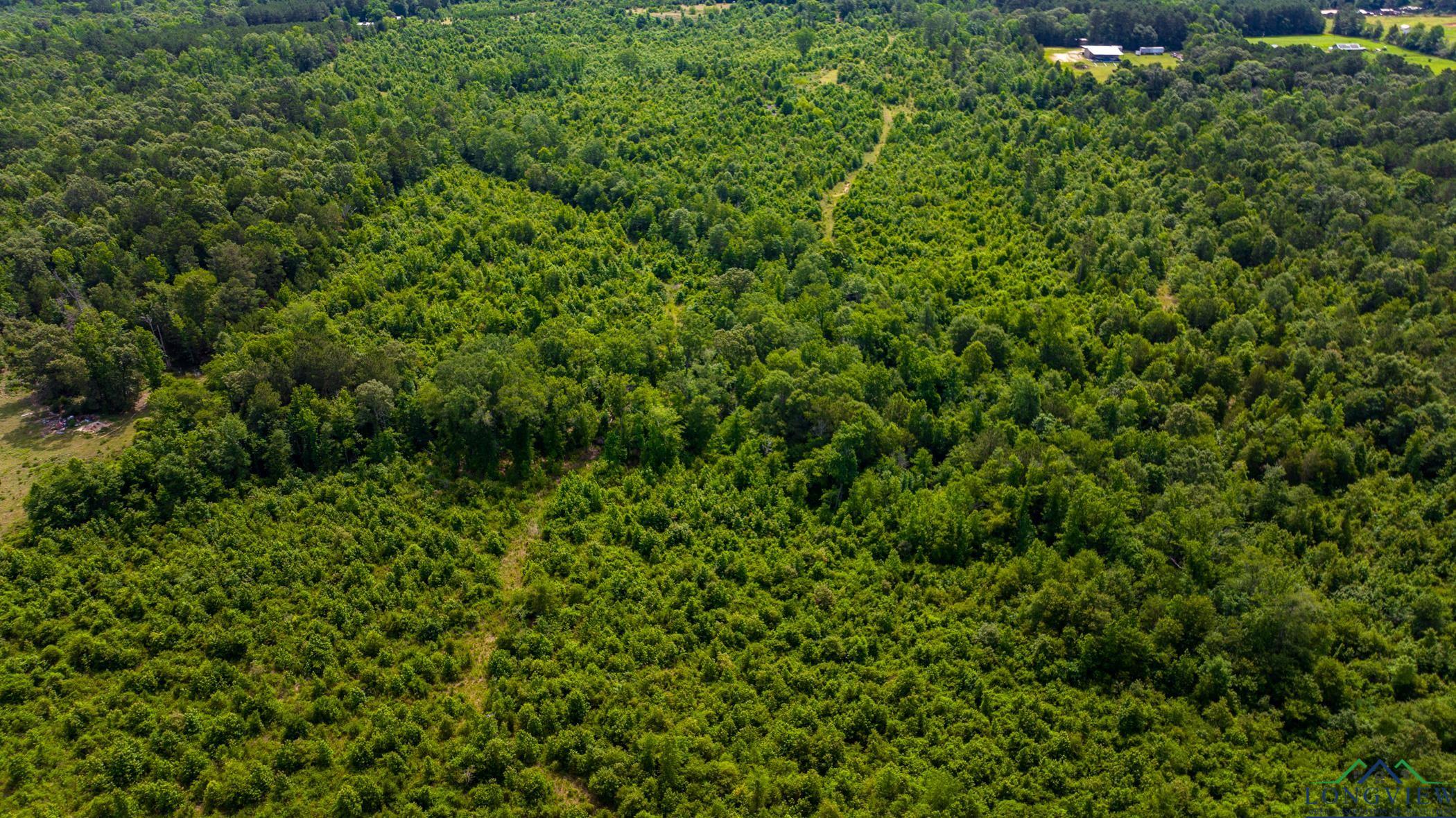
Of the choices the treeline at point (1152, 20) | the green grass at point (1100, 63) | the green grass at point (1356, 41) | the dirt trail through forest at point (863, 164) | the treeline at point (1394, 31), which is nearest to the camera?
the dirt trail through forest at point (863, 164)

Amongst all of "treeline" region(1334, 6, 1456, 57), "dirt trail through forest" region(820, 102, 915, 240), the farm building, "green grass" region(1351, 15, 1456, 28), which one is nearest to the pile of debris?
"dirt trail through forest" region(820, 102, 915, 240)

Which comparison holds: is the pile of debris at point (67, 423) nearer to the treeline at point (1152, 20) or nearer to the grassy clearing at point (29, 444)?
the grassy clearing at point (29, 444)

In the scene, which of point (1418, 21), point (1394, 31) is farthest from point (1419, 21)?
point (1394, 31)

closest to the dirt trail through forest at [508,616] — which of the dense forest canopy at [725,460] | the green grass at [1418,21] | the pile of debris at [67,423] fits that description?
the dense forest canopy at [725,460]

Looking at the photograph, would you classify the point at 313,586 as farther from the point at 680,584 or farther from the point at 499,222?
the point at 499,222

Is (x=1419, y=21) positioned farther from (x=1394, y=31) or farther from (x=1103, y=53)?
(x=1103, y=53)

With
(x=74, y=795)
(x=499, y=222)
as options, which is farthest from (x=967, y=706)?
(x=499, y=222)

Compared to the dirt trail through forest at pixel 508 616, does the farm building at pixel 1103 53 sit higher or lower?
higher
